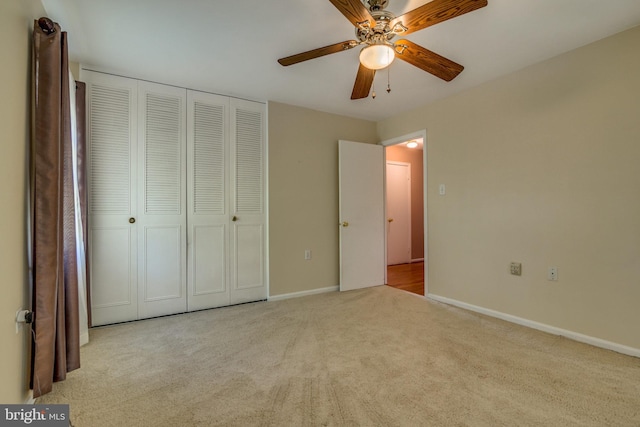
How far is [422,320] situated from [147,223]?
9.32 feet

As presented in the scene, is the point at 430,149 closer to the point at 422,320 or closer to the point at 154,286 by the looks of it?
the point at 422,320

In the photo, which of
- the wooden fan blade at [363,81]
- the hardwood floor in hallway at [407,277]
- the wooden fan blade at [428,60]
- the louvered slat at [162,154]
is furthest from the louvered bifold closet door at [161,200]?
the hardwood floor in hallway at [407,277]

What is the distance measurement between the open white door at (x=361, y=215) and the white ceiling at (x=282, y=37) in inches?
44.4

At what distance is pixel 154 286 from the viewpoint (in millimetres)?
2953

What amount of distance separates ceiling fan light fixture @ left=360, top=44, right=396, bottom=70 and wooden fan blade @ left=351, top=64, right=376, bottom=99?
216 mm

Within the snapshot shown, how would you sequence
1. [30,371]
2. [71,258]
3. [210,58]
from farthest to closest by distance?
[210,58] → [71,258] → [30,371]

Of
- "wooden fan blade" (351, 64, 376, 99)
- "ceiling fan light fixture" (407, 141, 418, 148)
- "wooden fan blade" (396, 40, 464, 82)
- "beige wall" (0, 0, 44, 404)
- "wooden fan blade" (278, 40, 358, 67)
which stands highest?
"ceiling fan light fixture" (407, 141, 418, 148)

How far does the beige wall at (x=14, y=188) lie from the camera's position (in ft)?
4.24

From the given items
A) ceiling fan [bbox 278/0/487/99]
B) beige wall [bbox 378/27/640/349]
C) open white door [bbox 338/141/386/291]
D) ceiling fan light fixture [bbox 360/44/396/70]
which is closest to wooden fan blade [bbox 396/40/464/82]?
ceiling fan [bbox 278/0/487/99]

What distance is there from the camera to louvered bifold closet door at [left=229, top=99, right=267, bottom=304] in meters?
3.36

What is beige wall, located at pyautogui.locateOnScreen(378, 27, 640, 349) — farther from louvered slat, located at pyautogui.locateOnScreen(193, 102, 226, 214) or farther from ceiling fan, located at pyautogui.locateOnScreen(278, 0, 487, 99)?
louvered slat, located at pyautogui.locateOnScreen(193, 102, 226, 214)

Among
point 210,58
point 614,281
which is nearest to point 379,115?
point 210,58

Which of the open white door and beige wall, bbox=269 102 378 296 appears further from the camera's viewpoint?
the open white door

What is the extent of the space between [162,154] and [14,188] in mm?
1663
